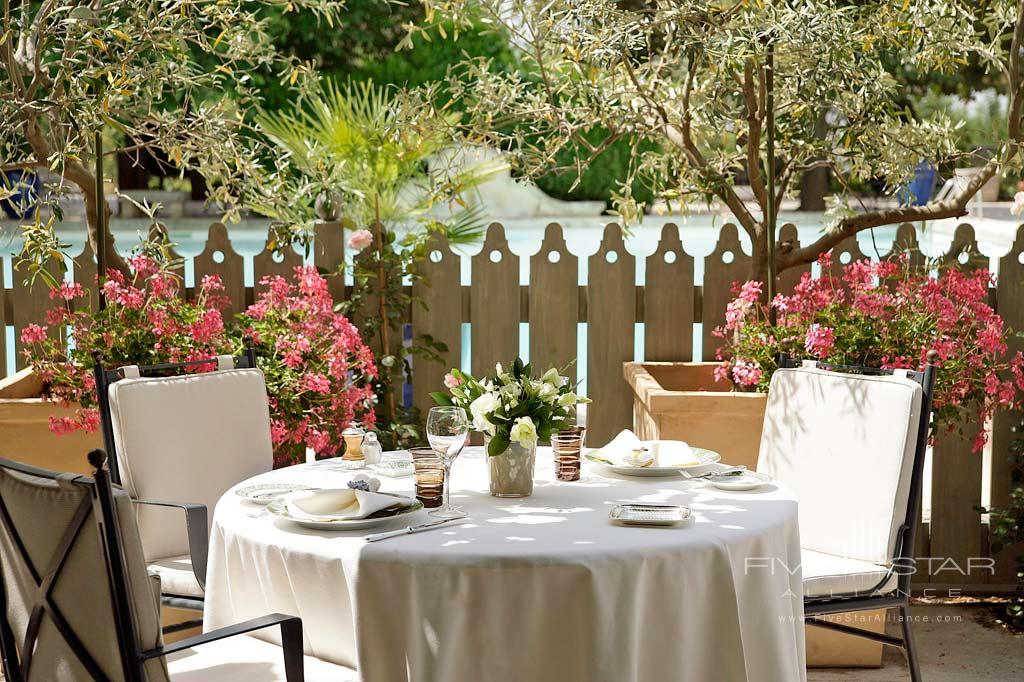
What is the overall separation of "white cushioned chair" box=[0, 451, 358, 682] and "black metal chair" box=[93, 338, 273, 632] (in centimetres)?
83

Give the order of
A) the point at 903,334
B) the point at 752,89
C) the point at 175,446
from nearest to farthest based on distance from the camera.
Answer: the point at 175,446, the point at 903,334, the point at 752,89

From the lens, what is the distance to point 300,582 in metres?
2.13

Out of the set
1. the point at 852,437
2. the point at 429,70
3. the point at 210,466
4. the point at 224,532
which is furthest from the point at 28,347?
the point at 429,70

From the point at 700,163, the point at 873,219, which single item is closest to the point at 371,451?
the point at 700,163

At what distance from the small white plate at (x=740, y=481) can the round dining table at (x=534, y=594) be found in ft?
0.58

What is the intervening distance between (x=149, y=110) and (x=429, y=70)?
1994cm

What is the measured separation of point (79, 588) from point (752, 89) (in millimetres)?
3248

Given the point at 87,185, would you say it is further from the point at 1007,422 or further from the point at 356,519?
the point at 1007,422

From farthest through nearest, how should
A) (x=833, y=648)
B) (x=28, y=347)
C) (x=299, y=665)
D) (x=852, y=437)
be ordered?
(x=28, y=347), (x=833, y=648), (x=852, y=437), (x=299, y=665)

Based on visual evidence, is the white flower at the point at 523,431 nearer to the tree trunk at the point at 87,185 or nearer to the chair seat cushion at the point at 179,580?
the chair seat cushion at the point at 179,580

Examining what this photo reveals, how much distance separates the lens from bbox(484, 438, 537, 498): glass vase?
7.98ft

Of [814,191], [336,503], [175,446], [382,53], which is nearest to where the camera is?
[336,503]

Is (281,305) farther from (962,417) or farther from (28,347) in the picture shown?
(962,417)

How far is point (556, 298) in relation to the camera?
4.52 m
